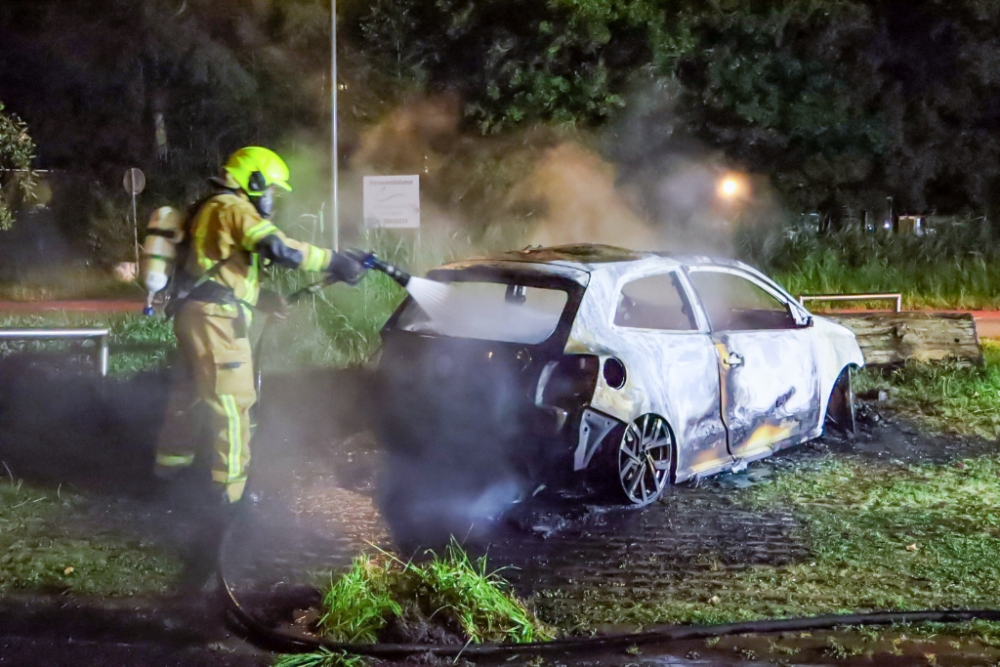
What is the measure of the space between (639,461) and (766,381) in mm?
1181

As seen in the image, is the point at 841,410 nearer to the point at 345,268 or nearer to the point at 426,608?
the point at 345,268

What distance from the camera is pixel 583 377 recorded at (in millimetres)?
5312

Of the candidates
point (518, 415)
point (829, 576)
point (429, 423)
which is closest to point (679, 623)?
point (829, 576)

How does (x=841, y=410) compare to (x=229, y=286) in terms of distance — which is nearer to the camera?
(x=229, y=286)

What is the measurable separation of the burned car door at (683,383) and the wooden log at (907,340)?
3698 mm

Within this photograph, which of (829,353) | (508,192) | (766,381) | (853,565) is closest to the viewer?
(853,565)

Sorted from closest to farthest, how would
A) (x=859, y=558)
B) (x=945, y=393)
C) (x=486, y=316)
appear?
(x=859, y=558), (x=486, y=316), (x=945, y=393)

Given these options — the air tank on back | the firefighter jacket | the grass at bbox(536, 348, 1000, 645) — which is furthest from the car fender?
the air tank on back

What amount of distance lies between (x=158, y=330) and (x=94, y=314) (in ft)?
12.2

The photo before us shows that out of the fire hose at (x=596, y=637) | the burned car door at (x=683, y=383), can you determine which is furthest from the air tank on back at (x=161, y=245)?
the burned car door at (x=683, y=383)

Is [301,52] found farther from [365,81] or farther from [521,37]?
[521,37]

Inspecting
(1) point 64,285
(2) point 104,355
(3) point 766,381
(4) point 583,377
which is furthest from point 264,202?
(1) point 64,285

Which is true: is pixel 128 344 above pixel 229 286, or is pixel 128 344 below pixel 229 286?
below

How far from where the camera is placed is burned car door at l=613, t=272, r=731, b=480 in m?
5.55
